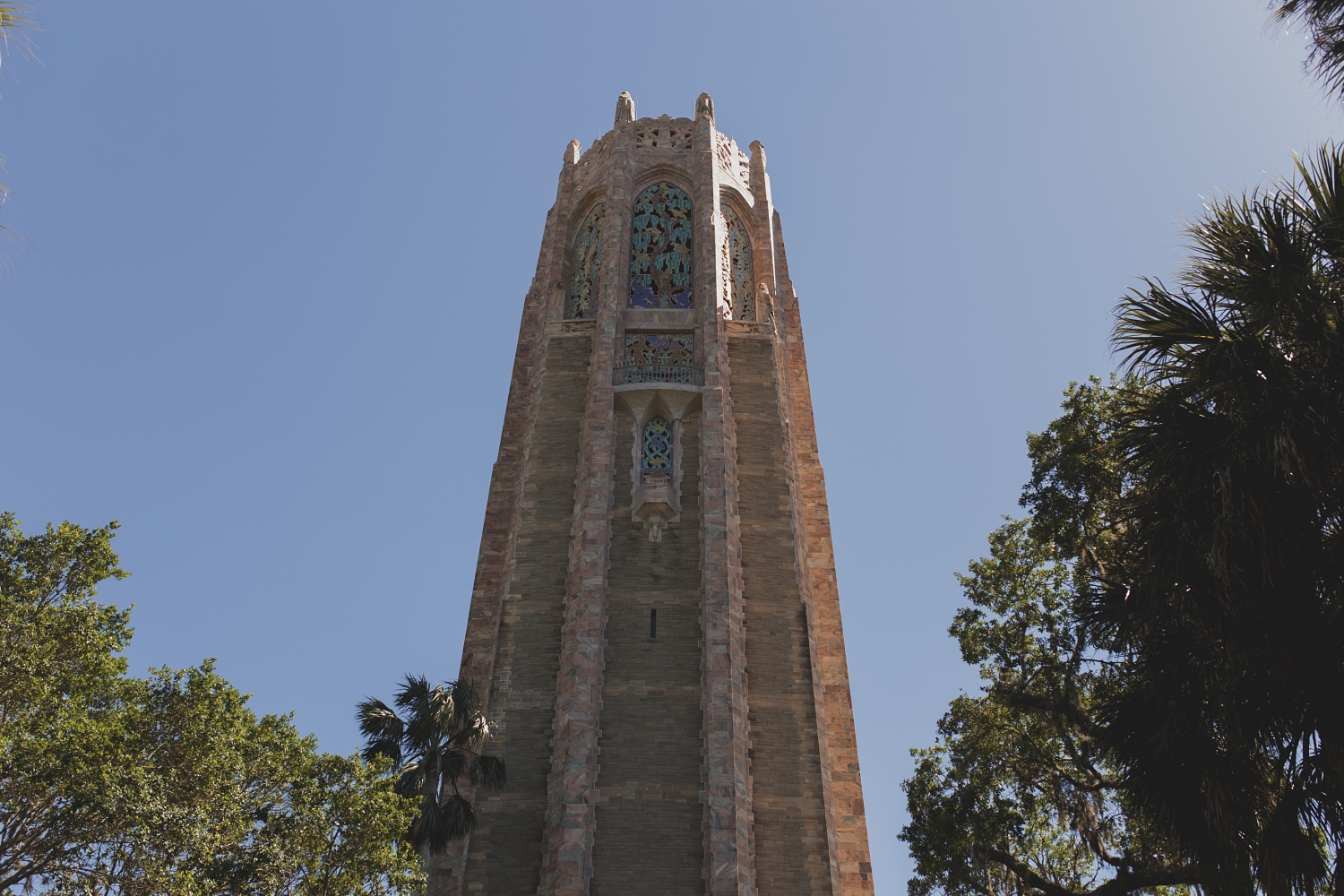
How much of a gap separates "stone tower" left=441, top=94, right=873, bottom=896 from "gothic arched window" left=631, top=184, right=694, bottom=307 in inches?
2.5

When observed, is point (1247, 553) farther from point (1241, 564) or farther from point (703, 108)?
point (703, 108)

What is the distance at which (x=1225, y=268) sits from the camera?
1059 centimetres

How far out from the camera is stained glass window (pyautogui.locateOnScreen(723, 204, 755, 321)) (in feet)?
94.0

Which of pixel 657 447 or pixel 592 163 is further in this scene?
pixel 592 163

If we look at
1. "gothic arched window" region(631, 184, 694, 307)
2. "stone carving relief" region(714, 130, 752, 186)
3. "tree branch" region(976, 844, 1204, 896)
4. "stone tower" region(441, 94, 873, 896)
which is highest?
"stone carving relief" region(714, 130, 752, 186)

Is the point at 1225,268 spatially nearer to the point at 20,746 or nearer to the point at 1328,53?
the point at 1328,53

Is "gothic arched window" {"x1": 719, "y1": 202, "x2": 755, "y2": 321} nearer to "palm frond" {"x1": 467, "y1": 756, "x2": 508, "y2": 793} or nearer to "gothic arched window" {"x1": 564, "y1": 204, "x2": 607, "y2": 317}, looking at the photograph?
"gothic arched window" {"x1": 564, "y1": 204, "x2": 607, "y2": 317}

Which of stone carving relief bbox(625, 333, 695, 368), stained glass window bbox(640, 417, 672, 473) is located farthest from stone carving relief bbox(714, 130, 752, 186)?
stained glass window bbox(640, 417, 672, 473)

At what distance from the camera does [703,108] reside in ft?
105

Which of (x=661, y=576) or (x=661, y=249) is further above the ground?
(x=661, y=249)

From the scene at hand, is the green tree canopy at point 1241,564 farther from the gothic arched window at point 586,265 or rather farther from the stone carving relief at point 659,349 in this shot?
the gothic arched window at point 586,265

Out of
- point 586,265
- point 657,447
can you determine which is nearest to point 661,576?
point 657,447

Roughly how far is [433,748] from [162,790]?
143 inches

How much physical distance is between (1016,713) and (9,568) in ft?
55.3
